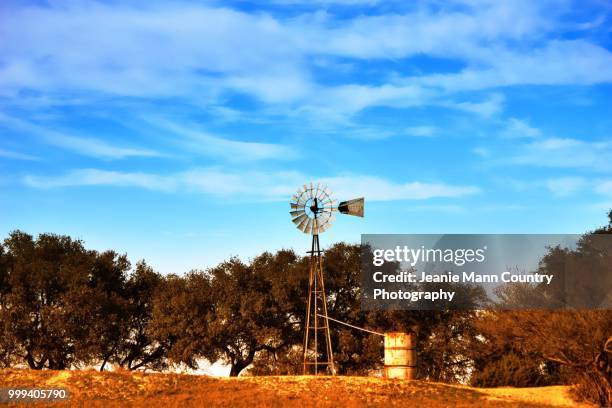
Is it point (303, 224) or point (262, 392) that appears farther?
point (303, 224)

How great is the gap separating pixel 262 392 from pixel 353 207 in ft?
35.5

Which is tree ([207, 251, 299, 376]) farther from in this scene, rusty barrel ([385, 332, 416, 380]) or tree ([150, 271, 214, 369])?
rusty barrel ([385, 332, 416, 380])

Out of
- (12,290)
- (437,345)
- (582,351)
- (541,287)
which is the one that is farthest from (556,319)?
(12,290)

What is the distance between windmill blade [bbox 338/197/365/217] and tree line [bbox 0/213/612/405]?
15718 mm

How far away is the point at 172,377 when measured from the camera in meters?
36.9

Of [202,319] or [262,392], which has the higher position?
[202,319]

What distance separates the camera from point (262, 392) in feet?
111

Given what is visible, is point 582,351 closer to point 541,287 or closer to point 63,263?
point 541,287

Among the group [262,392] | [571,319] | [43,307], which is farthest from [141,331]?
[571,319]

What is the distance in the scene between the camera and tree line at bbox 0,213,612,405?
5388 centimetres

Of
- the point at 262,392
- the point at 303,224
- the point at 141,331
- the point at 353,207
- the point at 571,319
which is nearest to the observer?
the point at 262,392

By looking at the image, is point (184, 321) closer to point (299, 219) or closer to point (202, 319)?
point (202, 319)

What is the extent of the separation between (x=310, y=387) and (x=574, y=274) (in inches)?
820

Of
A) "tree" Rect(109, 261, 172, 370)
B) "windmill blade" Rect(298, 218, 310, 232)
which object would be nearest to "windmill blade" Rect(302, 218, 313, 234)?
"windmill blade" Rect(298, 218, 310, 232)
